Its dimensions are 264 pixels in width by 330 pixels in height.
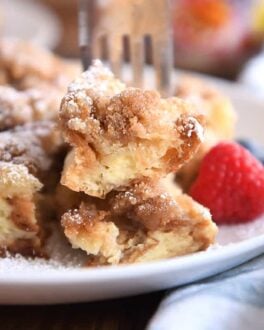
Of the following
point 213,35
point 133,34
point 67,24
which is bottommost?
point 67,24

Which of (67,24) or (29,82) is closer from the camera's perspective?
(29,82)

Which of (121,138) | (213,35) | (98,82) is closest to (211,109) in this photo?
(98,82)

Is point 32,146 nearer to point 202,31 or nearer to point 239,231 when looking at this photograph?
point 239,231

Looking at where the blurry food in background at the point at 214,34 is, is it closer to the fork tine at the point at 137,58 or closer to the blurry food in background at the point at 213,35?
the blurry food in background at the point at 213,35

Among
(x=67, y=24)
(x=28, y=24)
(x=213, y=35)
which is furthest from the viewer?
(x=67, y=24)

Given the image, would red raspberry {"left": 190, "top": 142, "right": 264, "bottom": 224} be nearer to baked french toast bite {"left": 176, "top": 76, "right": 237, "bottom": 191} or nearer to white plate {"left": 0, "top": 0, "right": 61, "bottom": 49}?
baked french toast bite {"left": 176, "top": 76, "right": 237, "bottom": 191}

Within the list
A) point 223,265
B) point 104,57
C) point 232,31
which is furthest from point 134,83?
point 232,31

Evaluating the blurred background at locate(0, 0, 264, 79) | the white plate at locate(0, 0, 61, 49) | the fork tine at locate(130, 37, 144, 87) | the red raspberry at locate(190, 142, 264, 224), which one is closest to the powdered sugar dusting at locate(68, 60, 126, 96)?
the red raspberry at locate(190, 142, 264, 224)
